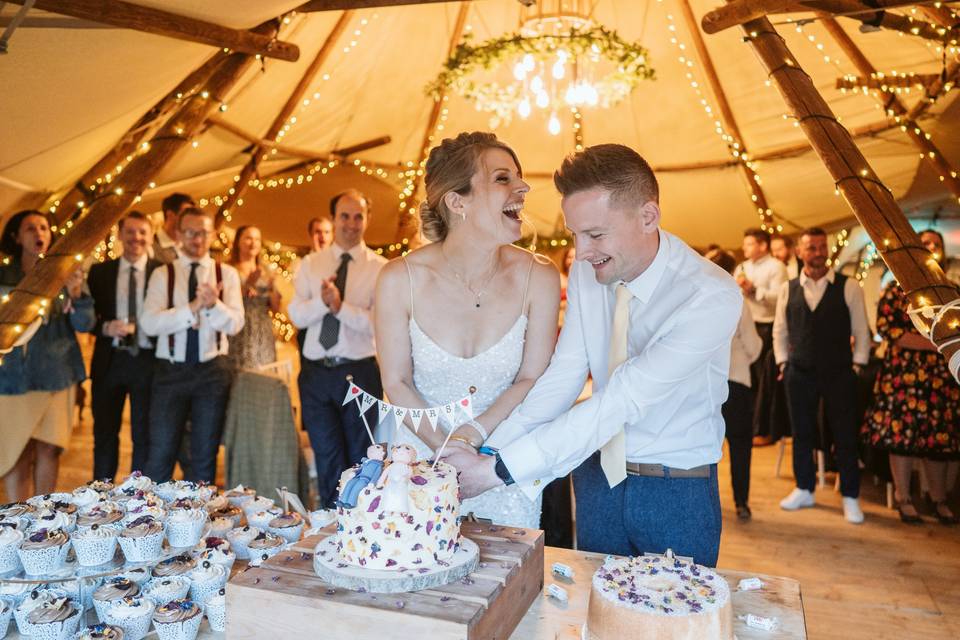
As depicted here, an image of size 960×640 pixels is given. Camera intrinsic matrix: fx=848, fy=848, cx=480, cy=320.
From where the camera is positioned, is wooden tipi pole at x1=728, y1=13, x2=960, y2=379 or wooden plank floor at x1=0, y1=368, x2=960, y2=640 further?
wooden plank floor at x1=0, y1=368, x2=960, y2=640

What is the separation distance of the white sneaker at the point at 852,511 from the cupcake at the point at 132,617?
175 inches

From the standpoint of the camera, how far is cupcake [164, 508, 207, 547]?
1966mm

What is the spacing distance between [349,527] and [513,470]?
53cm

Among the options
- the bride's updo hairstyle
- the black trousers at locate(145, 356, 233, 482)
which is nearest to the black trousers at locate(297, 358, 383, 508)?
the black trousers at locate(145, 356, 233, 482)

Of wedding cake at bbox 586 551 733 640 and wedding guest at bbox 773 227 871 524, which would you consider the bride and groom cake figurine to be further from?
wedding guest at bbox 773 227 871 524

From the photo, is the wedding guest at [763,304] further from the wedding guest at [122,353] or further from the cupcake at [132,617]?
the cupcake at [132,617]

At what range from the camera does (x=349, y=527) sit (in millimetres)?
1521

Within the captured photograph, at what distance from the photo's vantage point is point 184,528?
1966 millimetres

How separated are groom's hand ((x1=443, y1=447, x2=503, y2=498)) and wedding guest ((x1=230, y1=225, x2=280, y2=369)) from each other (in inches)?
117

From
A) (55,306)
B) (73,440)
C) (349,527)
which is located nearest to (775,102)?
(55,306)

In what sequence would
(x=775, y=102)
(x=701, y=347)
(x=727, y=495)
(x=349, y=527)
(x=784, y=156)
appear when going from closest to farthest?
(x=349, y=527) < (x=701, y=347) < (x=727, y=495) < (x=775, y=102) < (x=784, y=156)

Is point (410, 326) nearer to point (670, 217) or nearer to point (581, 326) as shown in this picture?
point (581, 326)

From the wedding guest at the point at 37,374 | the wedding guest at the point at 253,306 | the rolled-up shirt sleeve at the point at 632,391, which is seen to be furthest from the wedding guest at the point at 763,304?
the rolled-up shirt sleeve at the point at 632,391

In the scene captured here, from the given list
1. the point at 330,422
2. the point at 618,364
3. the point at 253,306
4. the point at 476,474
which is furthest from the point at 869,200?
the point at 253,306
